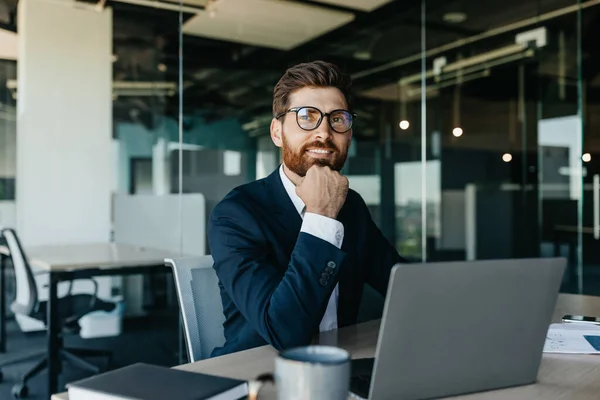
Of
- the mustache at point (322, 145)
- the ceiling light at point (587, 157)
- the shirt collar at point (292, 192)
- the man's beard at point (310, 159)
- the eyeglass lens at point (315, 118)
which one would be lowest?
the shirt collar at point (292, 192)

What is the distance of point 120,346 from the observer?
14.9 ft

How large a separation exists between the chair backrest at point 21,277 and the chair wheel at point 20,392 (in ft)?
1.53

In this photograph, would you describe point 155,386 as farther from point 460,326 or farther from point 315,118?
point 315,118

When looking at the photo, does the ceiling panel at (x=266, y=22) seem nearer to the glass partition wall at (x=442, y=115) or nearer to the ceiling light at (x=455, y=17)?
the glass partition wall at (x=442, y=115)

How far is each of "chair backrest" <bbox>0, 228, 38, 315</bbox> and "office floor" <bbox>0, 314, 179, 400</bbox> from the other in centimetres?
39

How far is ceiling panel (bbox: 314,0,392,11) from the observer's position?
5.07 meters

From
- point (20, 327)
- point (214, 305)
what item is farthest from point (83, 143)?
point (214, 305)

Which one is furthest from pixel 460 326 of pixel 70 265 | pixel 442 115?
pixel 442 115

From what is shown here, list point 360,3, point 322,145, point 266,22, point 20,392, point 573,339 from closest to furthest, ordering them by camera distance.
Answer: point 573,339 → point 322,145 → point 20,392 → point 266,22 → point 360,3

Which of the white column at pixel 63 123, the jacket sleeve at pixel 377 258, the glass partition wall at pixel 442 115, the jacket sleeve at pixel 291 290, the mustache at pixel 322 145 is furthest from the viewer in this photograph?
→ the glass partition wall at pixel 442 115

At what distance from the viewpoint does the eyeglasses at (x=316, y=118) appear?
1448 mm

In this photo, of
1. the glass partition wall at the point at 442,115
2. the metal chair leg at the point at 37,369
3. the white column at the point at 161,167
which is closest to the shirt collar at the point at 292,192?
the metal chair leg at the point at 37,369

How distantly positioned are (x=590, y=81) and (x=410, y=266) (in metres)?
5.26

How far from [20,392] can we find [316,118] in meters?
3.02
